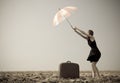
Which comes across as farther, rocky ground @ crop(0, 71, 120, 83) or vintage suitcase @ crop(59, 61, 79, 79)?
vintage suitcase @ crop(59, 61, 79, 79)

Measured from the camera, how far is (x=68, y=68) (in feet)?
24.3

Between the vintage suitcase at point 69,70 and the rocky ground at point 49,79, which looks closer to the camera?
the rocky ground at point 49,79

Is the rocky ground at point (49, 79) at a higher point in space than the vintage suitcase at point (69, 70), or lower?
lower

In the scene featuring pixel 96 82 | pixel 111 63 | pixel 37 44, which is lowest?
pixel 96 82

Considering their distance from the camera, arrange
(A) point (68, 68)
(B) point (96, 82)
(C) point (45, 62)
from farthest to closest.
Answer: (C) point (45, 62), (A) point (68, 68), (B) point (96, 82)

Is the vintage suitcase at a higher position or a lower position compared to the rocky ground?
higher

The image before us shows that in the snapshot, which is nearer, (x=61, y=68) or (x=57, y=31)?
(x=61, y=68)

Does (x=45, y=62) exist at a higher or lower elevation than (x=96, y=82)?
higher

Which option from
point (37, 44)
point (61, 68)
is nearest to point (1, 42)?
point (37, 44)

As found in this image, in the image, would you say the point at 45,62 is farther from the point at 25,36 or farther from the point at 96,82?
the point at 96,82

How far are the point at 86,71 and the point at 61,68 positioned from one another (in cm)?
272

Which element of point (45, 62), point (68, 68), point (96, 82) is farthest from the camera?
point (45, 62)

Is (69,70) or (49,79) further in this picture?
(69,70)

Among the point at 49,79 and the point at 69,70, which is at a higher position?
the point at 69,70
